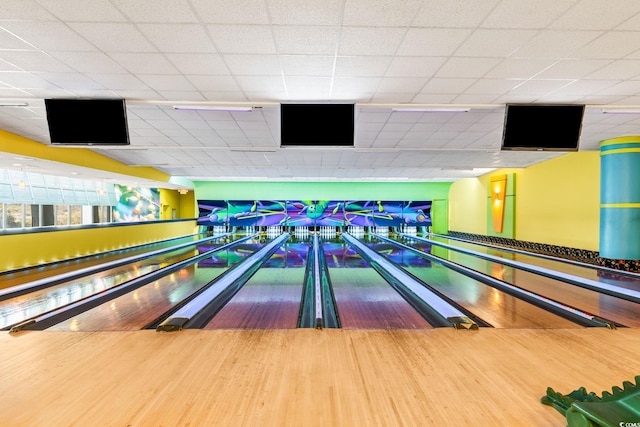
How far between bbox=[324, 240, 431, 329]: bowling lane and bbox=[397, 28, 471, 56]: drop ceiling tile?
2383mm

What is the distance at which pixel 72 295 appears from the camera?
3.68m

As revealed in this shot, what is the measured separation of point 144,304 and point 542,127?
5.11 m

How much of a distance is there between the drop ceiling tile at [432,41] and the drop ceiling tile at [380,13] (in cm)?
19

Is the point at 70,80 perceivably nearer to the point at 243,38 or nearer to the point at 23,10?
the point at 23,10

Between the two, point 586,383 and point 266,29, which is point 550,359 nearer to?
point 586,383

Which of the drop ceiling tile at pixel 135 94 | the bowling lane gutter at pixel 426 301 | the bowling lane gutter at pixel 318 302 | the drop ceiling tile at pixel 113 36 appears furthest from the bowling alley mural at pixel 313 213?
the drop ceiling tile at pixel 113 36

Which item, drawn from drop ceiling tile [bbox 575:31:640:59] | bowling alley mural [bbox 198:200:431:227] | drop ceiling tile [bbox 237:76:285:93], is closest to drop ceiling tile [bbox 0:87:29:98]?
drop ceiling tile [bbox 237:76:285:93]

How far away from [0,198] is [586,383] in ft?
41.6

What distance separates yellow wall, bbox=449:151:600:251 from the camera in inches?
251

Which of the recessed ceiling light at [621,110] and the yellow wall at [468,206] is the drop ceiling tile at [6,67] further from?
the yellow wall at [468,206]

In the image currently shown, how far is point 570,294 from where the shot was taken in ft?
12.3

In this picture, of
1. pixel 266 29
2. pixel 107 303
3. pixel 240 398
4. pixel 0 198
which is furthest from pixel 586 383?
pixel 0 198

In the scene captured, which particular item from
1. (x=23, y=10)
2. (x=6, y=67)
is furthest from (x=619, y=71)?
(x=6, y=67)

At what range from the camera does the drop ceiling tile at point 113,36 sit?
8.04ft
